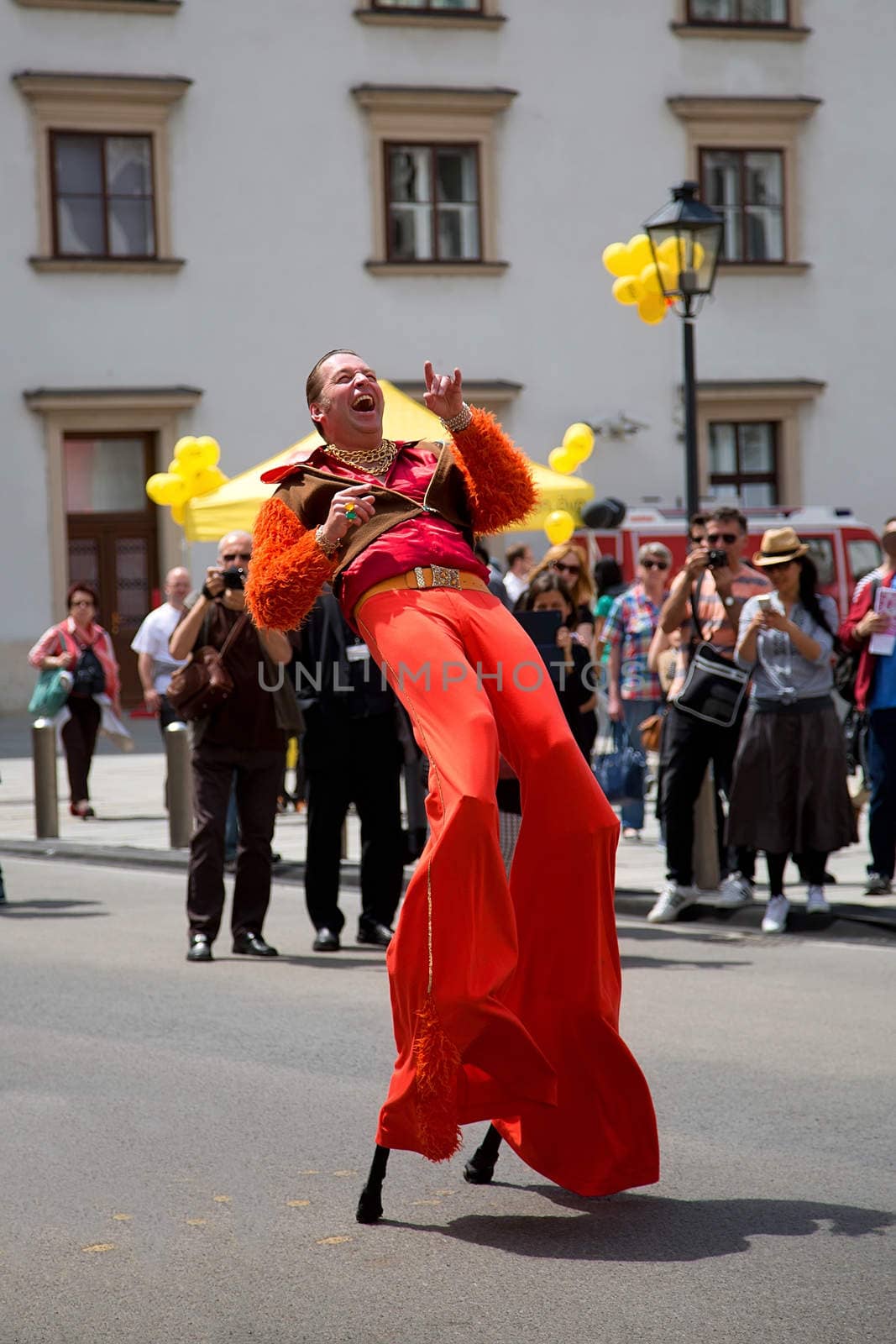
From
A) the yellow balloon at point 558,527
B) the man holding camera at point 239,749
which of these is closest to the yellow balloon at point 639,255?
the yellow balloon at point 558,527

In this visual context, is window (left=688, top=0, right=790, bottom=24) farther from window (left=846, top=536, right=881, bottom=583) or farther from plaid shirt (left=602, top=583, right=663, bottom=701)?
plaid shirt (left=602, top=583, right=663, bottom=701)

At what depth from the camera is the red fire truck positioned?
24328 mm

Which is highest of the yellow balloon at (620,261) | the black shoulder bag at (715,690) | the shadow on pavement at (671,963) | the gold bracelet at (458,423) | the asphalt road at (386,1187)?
the yellow balloon at (620,261)

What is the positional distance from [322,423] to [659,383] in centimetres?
2421

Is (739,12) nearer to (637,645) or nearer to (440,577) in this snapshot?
(637,645)

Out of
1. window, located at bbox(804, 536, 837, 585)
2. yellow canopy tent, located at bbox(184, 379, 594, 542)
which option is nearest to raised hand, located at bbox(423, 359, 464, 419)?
yellow canopy tent, located at bbox(184, 379, 594, 542)

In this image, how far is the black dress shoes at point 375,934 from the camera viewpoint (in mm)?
9609

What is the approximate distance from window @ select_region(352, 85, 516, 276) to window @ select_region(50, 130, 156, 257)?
3.15 m

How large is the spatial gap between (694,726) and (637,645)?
3.59 meters

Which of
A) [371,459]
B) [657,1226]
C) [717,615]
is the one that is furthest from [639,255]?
[657,1226]

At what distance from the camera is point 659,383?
29109mm

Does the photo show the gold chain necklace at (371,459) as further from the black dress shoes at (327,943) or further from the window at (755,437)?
the window at (755,437)

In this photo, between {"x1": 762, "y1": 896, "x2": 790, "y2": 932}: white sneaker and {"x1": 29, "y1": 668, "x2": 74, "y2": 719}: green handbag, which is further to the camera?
{"x1": 29, "y1": 668, "x2": 74, "y2": 719}: green handbag

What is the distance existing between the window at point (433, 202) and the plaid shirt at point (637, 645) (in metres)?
15.4
